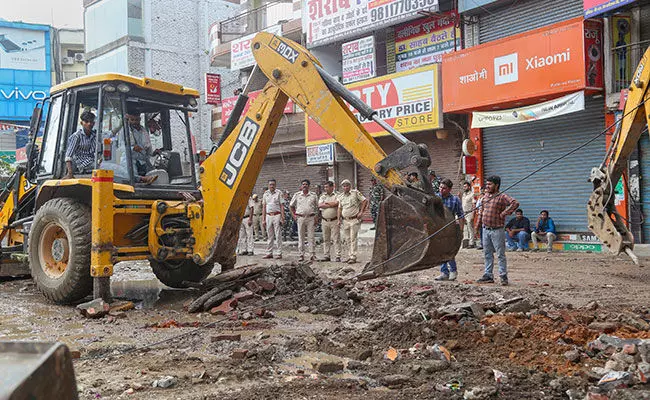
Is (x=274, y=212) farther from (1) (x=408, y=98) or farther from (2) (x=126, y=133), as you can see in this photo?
(2) (x=126, y=133)

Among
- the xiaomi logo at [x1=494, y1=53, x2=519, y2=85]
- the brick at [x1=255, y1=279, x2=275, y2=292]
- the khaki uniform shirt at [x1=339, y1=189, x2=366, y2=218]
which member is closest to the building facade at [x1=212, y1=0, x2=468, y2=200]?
the xiaomi logo at [x1=494, y1=53, x2=519, y2=85]

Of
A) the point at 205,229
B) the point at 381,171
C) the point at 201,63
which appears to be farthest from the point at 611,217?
the point at 201,63

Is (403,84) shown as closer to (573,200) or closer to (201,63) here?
(573,200)

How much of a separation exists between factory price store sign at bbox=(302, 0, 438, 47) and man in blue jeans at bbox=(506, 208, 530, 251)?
6.07 m

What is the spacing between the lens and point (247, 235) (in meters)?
16.5

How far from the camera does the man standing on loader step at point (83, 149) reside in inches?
323

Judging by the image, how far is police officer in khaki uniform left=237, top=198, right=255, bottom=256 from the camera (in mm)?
15891

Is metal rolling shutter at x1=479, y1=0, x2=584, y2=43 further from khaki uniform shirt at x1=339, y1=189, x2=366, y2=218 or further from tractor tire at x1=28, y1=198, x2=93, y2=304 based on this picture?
tractor tire at x1=28, y1=198, x2=93, y2=304

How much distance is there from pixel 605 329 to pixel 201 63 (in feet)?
97.3

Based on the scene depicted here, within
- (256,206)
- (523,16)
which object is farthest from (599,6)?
(256,206)

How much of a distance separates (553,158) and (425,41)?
17.4 ft

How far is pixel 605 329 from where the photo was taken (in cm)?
538

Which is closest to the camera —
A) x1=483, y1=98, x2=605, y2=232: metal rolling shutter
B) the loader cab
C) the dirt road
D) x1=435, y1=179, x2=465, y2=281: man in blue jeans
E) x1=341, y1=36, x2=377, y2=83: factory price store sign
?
the dirt road

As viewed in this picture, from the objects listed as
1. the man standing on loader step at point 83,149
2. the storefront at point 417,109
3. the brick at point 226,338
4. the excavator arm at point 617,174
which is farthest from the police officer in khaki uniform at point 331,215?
the brick at point 226,338
